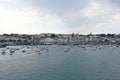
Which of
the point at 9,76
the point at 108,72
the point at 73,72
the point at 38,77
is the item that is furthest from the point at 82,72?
the point at 9,76

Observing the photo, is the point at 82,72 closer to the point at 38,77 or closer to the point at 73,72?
the point at 73,72

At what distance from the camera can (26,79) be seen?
50.7m

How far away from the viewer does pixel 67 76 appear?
2124 inches

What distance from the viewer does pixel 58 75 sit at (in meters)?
55.0

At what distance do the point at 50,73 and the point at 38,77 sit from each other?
5183mm

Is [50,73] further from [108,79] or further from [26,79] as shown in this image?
[108,79]

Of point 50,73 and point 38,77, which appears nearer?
point 38,77

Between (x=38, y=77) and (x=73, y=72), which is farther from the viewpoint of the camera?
(x=73, y=72)

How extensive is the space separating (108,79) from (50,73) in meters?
13.3

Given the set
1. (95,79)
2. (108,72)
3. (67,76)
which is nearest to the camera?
(95,79)

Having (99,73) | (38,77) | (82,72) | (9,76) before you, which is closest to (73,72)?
(82,72)

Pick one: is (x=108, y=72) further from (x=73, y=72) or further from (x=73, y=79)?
(x=73, y=79)

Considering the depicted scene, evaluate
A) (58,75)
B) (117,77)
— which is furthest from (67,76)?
(117,77)

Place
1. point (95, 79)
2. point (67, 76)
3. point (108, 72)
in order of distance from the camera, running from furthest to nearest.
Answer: point (108, 72) → point (67, 76) → point (95, 79)
